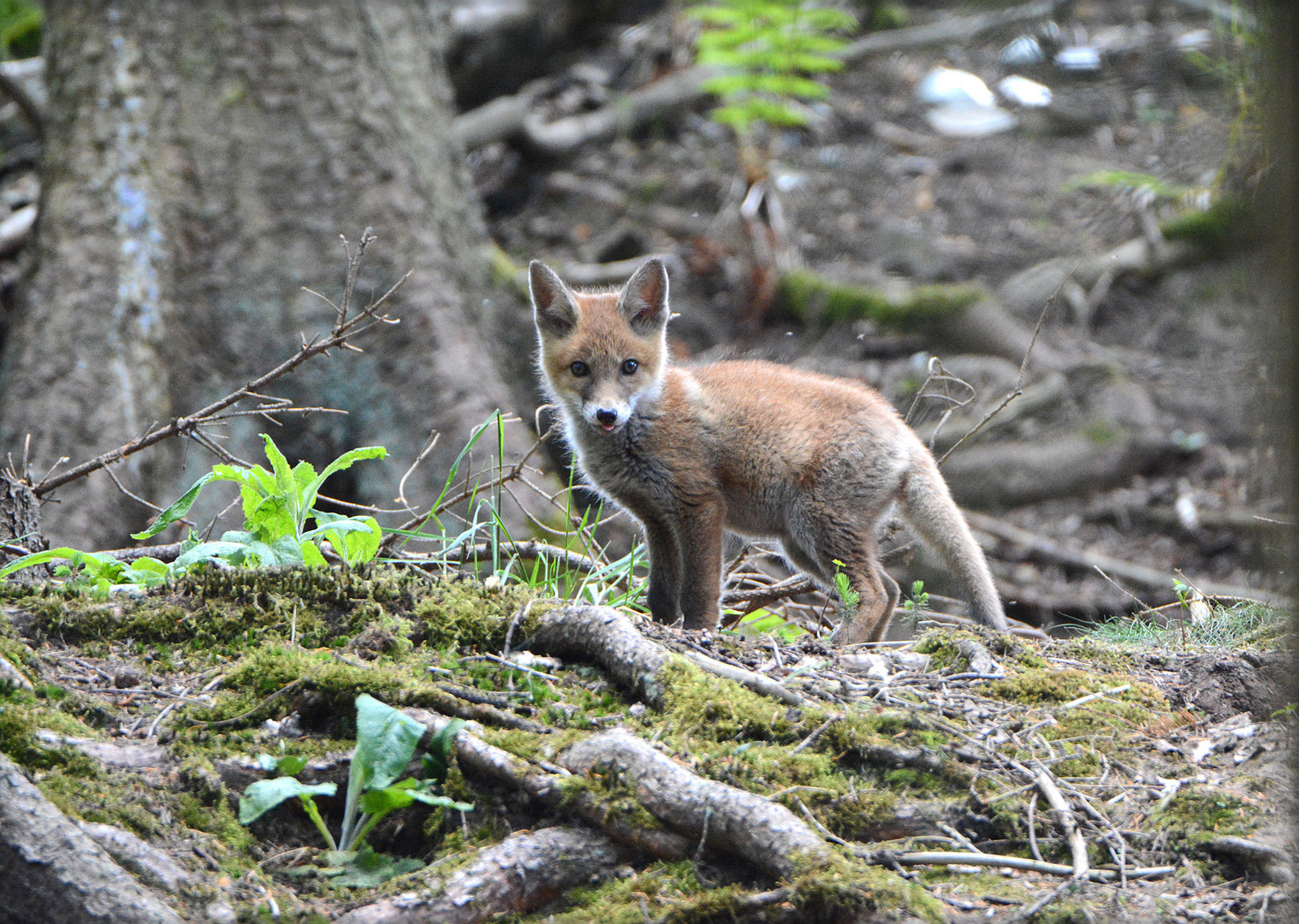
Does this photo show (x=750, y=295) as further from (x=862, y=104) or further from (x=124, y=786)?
(x=124, y=786)

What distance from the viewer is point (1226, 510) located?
8898 mm

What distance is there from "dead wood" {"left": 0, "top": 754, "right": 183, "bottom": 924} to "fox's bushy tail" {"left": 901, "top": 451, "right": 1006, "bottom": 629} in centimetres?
375

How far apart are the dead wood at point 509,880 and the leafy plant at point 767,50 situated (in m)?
9.08

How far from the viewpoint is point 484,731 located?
2.68 m

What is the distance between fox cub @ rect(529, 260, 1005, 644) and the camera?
4836 millimetres

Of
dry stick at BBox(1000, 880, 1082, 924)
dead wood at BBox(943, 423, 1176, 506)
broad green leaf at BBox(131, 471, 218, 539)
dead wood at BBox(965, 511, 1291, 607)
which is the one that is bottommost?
dead wood at BBox(965, 511, 1291, 607)

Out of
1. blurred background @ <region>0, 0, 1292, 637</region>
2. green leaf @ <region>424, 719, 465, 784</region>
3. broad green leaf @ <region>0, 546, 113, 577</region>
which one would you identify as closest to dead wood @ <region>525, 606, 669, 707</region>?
green leaf @ <region>424, 719, 465, 784</region>

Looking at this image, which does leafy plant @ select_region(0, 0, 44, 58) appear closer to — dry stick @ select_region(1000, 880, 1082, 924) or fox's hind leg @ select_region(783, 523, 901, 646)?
fox's hind leg @ select_region(783, 523, 901, 646)

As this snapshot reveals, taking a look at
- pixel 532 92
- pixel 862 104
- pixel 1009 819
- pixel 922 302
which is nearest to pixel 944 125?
pixel 862 104

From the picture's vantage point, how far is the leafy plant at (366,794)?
2.35 meters

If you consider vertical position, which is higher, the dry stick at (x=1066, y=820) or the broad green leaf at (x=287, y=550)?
the broad green leaf at (x=287, y=550)

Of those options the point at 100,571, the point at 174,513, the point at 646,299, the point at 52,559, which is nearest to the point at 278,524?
the point at 174,513

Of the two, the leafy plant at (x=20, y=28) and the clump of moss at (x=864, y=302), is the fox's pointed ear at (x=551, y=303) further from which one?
the leafy plant at (x=20, y=28)

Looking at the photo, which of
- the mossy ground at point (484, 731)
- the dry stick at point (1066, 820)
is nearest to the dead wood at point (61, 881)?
the mossy ground at point (484, 731)
